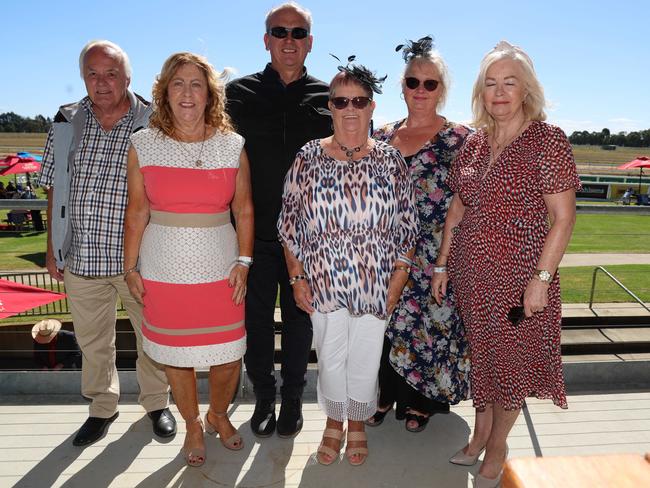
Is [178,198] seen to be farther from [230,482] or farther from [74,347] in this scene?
[74,347]

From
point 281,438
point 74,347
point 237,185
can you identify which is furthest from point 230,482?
point 74,347

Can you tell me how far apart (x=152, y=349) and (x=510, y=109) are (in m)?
1.92

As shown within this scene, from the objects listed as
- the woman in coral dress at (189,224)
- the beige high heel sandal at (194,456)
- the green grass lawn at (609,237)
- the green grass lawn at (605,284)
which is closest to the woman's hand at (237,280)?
the woman in coral dress at (189,224)

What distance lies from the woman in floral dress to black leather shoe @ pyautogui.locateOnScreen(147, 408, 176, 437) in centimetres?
108

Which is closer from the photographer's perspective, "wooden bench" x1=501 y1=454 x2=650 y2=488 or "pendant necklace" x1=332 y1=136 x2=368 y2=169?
"wooden bench" x1=501 y1=454 x2=650 y2=488

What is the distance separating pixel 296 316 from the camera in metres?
2.81

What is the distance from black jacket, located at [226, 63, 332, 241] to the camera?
8.79ft

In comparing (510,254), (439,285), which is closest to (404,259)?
(439,285)

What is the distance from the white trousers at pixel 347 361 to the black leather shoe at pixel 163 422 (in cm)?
84

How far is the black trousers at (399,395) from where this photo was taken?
9.20 feet

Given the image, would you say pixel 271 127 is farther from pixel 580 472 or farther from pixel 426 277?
pixel 580 472

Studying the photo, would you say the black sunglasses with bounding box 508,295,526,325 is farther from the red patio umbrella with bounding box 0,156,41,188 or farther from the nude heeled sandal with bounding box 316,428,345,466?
the red patio umbrella with bounding box 0,156,41,188

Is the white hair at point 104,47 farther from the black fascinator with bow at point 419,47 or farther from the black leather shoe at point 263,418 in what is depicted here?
the black leather shoe at point 263,418

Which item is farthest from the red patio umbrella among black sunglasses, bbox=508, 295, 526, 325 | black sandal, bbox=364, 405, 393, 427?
black sunglasses, bbox=508, 295, 526, 325
